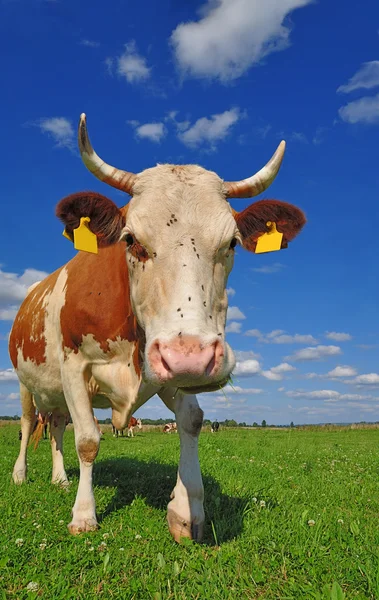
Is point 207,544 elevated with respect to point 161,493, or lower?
lower

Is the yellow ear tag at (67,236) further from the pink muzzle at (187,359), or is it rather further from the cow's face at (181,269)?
the pink muzzle at (187,359)

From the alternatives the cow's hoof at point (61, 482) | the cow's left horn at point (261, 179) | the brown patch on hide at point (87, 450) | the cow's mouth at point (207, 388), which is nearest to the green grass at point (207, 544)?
the cow's hoof at point (61, 482)

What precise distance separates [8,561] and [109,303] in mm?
2835

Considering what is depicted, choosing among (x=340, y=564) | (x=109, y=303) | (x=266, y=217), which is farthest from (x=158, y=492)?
(x=266, y=217)

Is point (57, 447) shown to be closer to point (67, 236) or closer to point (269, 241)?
point (67, 236)

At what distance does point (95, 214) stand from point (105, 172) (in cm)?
45

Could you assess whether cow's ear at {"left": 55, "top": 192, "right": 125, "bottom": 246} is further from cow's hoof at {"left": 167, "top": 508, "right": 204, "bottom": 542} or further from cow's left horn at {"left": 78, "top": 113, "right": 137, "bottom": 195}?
cow's hoof at {"left": 167, "top": 508, "right": 204, "bottom": 542}

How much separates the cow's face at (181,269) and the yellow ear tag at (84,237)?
0.58 meters

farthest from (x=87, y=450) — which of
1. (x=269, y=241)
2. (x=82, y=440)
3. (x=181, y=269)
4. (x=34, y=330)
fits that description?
(x=269, y=241)

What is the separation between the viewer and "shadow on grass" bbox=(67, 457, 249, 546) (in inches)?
206

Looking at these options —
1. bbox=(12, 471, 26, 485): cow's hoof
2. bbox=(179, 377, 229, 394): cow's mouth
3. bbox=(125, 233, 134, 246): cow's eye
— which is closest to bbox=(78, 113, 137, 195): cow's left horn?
bbox=(125, 233, 134, 246): cow's eye

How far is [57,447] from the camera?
9297 millimetres

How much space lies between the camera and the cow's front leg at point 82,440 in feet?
17.8

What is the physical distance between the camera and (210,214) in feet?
15.3
